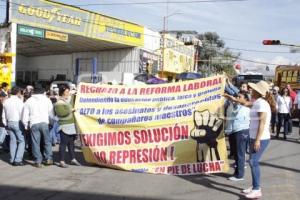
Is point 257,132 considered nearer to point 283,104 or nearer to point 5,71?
point 283,104

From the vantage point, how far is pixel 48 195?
7508 mm

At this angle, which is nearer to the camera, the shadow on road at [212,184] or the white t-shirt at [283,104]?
the shadow on road at [212,184]

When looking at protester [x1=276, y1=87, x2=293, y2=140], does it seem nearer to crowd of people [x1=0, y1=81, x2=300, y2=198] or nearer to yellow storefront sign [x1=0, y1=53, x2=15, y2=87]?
crowd of people [x1=0, y1=81, x2=300, y2=198]

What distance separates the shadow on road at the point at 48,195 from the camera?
24.1 ft

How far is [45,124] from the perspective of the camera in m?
10.0

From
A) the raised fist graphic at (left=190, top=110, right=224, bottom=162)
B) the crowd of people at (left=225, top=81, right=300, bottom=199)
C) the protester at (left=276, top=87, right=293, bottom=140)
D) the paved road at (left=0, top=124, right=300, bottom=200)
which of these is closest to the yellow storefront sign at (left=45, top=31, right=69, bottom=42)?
the protester at (left=276, top=87, right=293, bottom=140)

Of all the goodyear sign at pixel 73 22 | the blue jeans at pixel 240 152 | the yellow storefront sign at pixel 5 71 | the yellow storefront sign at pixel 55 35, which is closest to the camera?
the blue jeans at pixel 240 152

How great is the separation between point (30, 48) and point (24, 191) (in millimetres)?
34447

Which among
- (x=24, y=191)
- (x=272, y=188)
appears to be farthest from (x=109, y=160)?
(x=272, y=188)

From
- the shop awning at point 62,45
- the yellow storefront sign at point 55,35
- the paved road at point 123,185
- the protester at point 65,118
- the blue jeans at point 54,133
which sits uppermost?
the shop awning at point 62,45

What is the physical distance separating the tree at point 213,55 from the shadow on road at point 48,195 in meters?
63.7

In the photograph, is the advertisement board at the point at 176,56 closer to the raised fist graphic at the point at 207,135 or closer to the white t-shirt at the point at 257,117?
the raised fist graphic at the point at 207,135

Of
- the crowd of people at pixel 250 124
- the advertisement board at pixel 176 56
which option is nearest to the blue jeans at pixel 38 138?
the crowd of people at pixel 250 124

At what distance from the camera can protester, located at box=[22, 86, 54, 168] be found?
32.6ft
